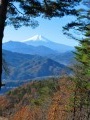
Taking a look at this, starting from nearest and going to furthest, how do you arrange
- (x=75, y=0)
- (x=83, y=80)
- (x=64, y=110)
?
1. (x=75, y=0)
2. (x=83, y=80)
3. (x=64, y=110)

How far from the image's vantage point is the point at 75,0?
1803cm

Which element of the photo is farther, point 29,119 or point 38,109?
point 38,109

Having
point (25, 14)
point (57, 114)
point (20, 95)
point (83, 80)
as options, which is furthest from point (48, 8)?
point (20, 95)

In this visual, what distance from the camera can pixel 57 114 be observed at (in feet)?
195

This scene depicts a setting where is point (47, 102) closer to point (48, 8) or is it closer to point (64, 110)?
point (64, 110)

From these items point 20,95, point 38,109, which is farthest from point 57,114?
point 20,95

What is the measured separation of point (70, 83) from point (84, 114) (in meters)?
6.74

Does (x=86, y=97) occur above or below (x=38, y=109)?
above

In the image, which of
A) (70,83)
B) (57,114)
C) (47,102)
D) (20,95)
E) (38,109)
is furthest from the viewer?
(20,95)

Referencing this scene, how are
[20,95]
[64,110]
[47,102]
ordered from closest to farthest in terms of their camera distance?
[64,110], [47,102], [20,95]

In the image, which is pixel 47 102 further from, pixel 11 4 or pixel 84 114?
pixel 11 4

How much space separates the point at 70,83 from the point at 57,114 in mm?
9607

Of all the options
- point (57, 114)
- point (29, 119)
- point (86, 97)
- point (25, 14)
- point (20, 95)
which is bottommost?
point (20, 95)

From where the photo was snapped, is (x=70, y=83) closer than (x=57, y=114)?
Yes
